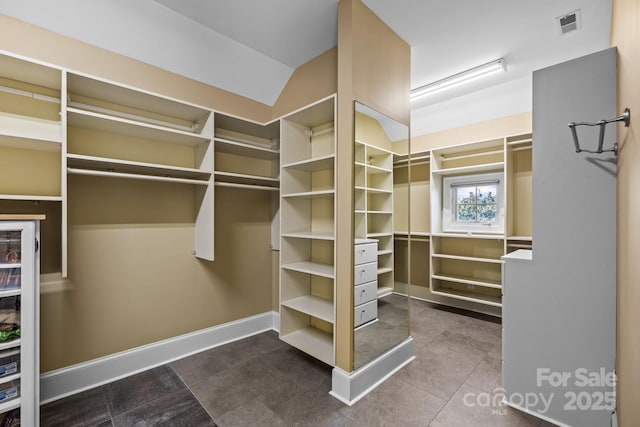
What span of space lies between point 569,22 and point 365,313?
2.92 metres

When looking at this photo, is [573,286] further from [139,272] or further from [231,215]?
[139,272]

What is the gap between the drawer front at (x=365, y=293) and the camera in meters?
2.11

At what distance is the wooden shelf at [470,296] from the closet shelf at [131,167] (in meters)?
3.38

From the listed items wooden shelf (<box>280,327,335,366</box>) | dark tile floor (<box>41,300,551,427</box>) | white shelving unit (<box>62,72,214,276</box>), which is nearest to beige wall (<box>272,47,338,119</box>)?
white shelving unit (<box>62,72,214,276</box>)

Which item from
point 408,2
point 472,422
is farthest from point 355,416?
point 408,2

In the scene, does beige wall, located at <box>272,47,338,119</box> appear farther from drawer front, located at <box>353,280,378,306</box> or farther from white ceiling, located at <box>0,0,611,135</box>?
drawer front, located at <box>353,280,378,306</box>

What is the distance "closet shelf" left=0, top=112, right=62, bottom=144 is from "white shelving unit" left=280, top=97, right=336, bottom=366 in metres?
1.68

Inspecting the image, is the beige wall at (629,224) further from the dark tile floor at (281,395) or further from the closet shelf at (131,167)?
the closet shelf at (131,167)

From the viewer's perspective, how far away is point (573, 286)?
66.2 inches

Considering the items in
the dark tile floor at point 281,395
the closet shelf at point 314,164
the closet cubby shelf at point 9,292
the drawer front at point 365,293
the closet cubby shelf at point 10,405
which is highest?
the closet shelf at point 314,164

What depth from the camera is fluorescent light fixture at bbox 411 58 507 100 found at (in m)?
2.88

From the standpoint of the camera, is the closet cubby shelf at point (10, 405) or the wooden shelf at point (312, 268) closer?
the closet cubby shelf at point (10, 405)

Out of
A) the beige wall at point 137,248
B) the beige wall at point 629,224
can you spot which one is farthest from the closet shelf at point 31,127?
the beige wall at point 629,224

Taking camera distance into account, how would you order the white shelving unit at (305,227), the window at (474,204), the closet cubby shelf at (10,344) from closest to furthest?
Result: the closet cubby shelf at (10,344) < the white shelving unit at (305,227) < the window at (474,204)
